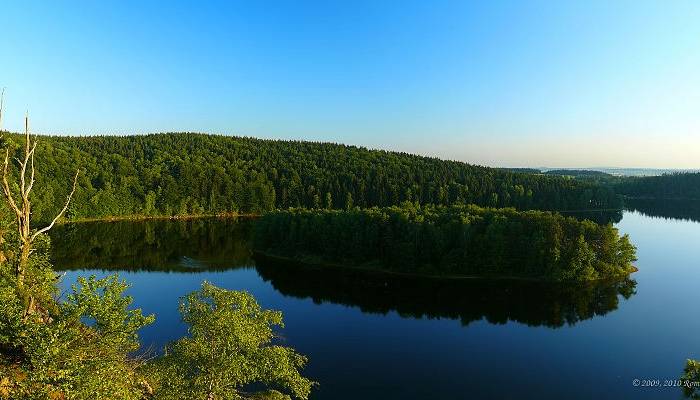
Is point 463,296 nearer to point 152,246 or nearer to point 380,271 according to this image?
point 380,271

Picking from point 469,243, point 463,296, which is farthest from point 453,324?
point 469,243

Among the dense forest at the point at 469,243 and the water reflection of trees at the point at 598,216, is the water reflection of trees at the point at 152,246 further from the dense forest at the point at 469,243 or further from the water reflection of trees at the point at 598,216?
the water reflection of trees at the point at 598,216

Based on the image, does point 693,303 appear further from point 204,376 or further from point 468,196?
point 468,196

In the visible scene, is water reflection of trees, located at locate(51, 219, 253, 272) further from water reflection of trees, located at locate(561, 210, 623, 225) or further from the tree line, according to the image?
water reflection of trees, located at locate(561, 210, 623, 225)

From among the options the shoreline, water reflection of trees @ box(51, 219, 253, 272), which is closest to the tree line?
the shoreline

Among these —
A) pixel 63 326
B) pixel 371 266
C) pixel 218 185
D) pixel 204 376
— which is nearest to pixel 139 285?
pixel 371 266

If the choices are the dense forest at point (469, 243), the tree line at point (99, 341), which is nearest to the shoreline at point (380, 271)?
the dense forest at point (469, 243)
